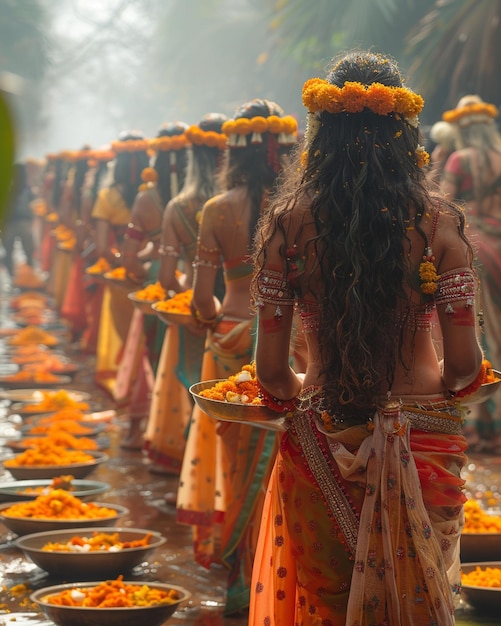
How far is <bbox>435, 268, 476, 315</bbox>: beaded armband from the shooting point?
10.5ft

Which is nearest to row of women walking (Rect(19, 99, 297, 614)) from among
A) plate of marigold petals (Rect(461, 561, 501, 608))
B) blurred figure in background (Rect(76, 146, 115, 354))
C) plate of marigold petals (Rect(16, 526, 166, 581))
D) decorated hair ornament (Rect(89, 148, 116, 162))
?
plate of marigold petals (Rect(16, 526, 166, 581))

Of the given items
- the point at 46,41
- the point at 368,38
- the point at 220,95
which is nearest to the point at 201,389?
the point at 368,38

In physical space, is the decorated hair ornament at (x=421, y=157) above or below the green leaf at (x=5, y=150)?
above

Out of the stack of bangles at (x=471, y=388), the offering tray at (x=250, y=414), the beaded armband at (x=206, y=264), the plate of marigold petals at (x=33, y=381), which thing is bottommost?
the plate of marigold petals at (x=33, y=381)

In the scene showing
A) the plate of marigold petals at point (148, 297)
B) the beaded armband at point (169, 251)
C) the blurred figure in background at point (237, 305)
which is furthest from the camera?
the plate of marigold petals at point (148, 297)

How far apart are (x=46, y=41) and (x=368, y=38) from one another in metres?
29.7

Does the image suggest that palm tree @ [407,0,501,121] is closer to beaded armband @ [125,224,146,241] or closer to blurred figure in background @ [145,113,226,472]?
beaded armband @ [125,224,146,241]

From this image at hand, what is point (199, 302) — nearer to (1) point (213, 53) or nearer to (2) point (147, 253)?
(2) point (147, 253)

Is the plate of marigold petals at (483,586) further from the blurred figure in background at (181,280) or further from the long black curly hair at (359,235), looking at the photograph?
the blurred figure in background at (181,280)

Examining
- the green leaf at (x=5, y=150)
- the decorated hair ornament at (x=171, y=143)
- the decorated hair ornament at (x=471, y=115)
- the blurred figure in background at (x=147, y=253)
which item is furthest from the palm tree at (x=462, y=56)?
the green leaf at (x=5, y=150)

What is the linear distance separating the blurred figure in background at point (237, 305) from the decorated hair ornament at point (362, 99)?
2.18 metres

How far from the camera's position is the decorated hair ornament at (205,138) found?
6973mm

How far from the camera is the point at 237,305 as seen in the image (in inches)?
223

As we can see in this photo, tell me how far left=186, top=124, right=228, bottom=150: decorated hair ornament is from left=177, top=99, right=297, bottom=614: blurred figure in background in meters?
1.23
